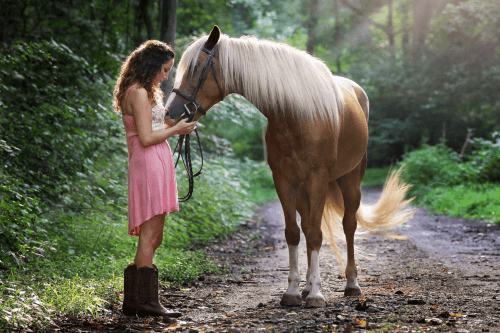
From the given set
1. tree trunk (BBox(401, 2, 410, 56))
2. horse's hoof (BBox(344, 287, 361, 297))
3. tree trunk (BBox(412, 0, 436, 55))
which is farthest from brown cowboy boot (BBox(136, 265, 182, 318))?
tree trunk (BBox(401, 2, 410, 56))

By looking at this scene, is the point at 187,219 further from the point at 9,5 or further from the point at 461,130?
the point at 461,130

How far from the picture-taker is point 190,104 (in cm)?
343

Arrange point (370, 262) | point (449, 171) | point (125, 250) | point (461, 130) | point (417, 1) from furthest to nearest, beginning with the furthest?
point (417, 1) → point (461, 130) → point (449, 171) → point (370, 262) → point (125, 250)

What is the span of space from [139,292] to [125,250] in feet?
6.30

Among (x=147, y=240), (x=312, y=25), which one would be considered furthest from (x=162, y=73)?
(x=312, y=25)

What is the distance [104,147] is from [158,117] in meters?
4.08

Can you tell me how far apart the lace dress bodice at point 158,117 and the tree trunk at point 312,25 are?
24608 millimetres

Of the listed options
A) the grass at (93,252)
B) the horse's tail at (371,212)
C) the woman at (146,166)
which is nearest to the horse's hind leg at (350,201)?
the horse's tail at (371,212)

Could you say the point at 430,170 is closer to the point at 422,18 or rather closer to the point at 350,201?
the point at 350,201

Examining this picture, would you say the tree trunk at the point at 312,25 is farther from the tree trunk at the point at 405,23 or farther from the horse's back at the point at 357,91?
the horse's back at the point at 357,91

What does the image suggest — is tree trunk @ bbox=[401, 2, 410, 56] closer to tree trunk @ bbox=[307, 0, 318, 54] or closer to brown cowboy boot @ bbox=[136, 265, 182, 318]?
tree trunk @ bbox=[307, 0, 318, 54]

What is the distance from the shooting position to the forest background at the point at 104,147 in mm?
4062

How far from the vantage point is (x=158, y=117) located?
3.38 metres

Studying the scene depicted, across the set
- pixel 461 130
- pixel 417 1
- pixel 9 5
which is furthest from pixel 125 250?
pixel 417 1
